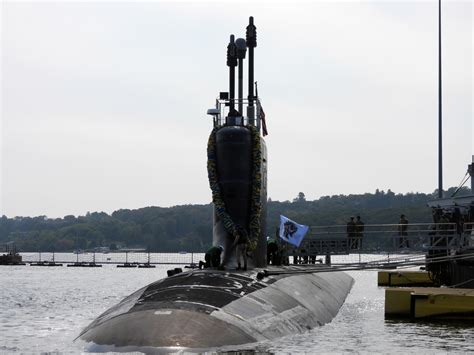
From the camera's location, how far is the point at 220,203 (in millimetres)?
23422

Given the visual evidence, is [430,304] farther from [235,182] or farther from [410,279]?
[410,279]

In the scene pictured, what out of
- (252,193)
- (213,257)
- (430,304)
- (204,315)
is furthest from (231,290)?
(430,304)

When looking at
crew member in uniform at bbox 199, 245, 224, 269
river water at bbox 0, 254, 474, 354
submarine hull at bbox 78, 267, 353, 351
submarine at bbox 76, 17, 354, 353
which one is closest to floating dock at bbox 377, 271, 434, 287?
river water at bbox 0, 254, 474, 354

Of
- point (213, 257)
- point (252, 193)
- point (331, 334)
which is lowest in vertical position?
point (331, 334)

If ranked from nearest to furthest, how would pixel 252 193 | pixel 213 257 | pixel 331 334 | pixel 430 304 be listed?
pixel 331 334
pixel 213 257
pixel 252 193
pixel 430 304

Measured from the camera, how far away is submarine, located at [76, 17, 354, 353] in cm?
1593

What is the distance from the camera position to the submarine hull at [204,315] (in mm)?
15614

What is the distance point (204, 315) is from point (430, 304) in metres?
12.4

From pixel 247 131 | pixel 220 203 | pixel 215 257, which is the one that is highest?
pixel 247 131

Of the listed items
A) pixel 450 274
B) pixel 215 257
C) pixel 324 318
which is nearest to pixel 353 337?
pixel 324 318

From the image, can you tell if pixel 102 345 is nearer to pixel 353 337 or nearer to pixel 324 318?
pixel 353 337

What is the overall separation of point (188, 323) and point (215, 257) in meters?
6.90

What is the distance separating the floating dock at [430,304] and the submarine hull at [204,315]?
459 cm

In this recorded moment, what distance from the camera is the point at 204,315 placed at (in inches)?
659
